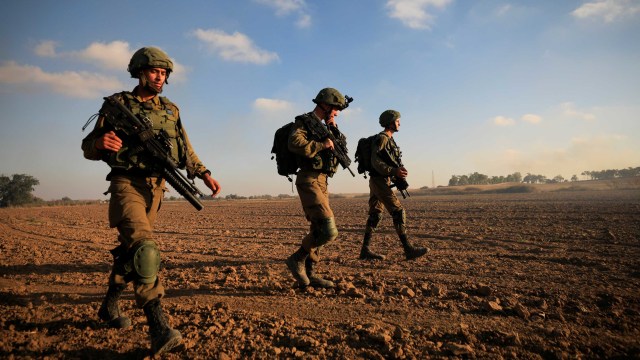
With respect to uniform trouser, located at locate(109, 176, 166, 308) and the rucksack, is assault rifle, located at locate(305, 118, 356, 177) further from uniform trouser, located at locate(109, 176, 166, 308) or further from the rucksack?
uniform trouser, located at locate(109, 176, 166, 308)

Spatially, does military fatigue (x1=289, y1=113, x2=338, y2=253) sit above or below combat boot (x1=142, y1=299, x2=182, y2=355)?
above

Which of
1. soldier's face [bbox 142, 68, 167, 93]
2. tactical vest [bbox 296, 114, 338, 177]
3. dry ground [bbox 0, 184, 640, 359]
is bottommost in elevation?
dry ground [bbox 0, 184, 640, 359]

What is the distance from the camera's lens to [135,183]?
2.84 metres

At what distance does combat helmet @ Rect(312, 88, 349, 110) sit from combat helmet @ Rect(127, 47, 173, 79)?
5.95 feet

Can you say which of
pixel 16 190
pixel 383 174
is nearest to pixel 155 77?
pixel 383 174

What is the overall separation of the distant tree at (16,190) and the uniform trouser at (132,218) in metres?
44.4

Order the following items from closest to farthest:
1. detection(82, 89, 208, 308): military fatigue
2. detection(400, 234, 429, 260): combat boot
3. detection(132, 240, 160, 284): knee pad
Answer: detection(132, 240, 160, 284): knee pad → detection(82, 89, 208, 308): military fatigue → detection(400, 234, 429, 260): combat boot

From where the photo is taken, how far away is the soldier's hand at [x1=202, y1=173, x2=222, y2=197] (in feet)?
10.8

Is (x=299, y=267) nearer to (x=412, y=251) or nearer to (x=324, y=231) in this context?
(x=324, y=231)

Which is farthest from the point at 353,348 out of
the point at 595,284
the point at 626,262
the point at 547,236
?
the point at 547,236

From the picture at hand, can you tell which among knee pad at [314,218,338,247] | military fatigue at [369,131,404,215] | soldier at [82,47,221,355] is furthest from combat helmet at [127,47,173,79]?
military fatigue at [369,131,404,215]

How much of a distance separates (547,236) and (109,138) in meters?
9.04

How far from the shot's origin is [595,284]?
403 centimetres

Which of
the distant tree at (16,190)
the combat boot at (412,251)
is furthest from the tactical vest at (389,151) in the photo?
the distant tree at (16,190)
